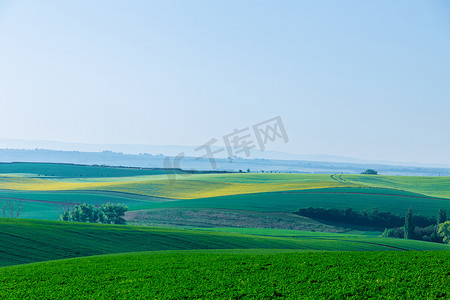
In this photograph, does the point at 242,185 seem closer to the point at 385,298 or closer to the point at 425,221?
the point at 425,221

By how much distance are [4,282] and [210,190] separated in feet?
245

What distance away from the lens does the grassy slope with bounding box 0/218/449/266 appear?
26516mm

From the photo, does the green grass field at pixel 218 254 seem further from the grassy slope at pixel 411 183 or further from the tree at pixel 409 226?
the grassy slope at pixel 411 183

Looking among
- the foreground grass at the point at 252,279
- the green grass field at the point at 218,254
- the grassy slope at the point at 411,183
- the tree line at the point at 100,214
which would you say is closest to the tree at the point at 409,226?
the green grass field at the point at 218,254

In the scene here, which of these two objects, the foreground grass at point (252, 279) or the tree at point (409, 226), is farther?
the tree at point (409, 226)

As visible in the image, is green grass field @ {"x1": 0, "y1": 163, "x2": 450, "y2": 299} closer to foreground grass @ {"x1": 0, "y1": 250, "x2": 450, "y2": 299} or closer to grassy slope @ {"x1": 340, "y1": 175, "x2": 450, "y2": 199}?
foreground grass @ {"x1": 0, "y1": 250, "x2": 450, "y2": 299}

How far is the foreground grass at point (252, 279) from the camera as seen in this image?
41.6ft

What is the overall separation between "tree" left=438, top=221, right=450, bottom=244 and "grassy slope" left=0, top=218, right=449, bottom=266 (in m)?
8.22

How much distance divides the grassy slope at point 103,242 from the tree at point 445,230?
8.22m

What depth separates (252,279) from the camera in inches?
550

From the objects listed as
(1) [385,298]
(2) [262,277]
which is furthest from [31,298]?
(1) [385,298]

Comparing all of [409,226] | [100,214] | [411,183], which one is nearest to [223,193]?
[100,214]

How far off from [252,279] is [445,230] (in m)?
42.5

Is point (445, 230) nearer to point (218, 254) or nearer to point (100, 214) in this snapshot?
point (218, 254)
